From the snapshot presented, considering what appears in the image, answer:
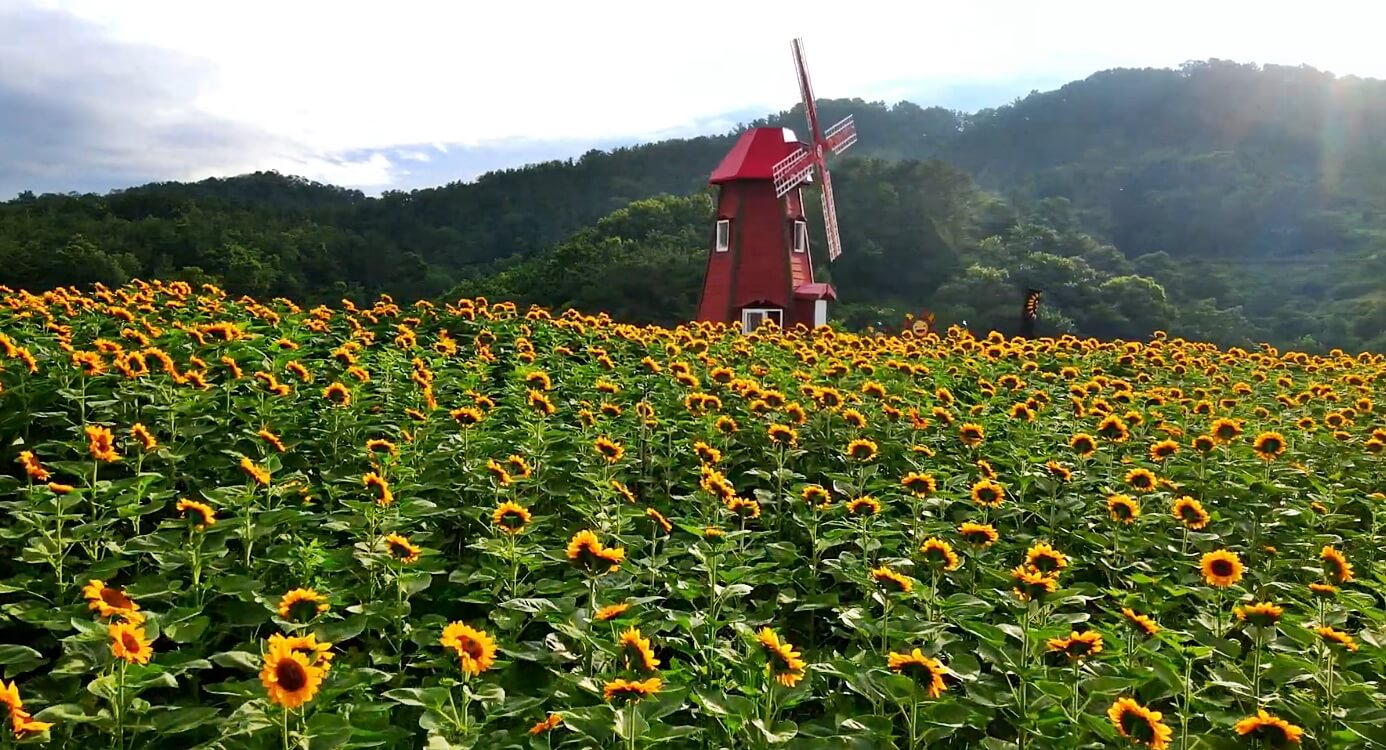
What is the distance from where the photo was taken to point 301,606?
2.16 m

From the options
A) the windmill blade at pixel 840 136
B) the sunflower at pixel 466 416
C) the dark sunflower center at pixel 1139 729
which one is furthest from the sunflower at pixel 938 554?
the windmill blade at pixel 840 136

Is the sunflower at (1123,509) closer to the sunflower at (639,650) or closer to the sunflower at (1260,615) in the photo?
the sunflower at (1260,615)

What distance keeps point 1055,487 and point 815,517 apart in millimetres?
1401

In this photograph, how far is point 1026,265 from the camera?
46281 mm

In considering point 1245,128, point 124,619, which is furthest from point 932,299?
point 1245,128

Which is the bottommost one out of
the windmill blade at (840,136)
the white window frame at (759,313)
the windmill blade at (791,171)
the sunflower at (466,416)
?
the white window frame at (759,313)

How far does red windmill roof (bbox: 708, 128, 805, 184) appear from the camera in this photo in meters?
23.4

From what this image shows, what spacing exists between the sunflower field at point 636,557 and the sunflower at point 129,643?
0.02 meters

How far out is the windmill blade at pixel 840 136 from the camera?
2656 centimetres

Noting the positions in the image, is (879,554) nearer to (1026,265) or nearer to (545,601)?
(545,601)

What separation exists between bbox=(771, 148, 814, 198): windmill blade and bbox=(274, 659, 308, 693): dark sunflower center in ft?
73.4

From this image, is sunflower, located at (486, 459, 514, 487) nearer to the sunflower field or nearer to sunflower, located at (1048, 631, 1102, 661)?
the sunflower field

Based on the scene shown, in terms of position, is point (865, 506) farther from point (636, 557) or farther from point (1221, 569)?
point (1221, 569)

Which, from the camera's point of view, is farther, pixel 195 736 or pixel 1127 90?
pixel 1127 90
